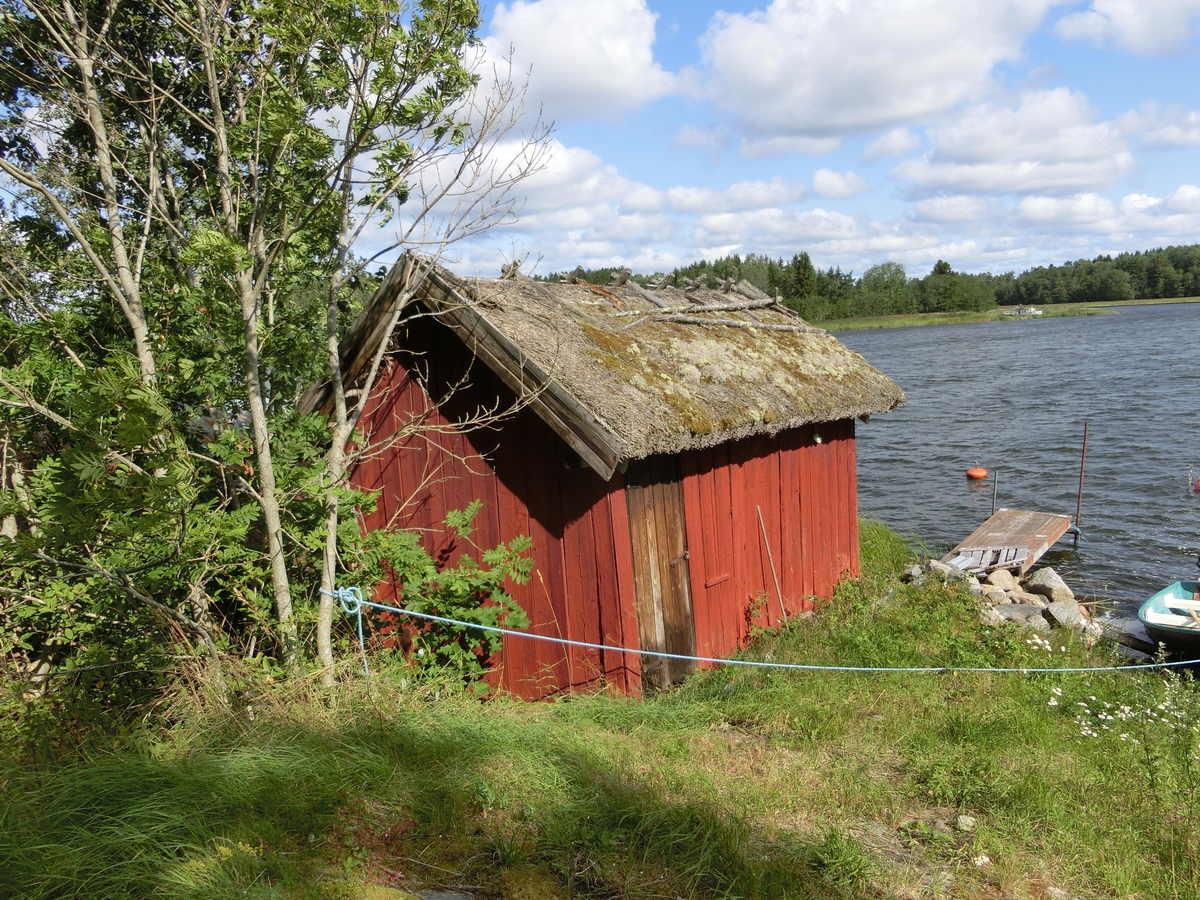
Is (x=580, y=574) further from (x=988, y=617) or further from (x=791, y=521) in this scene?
(x=988, y=617)

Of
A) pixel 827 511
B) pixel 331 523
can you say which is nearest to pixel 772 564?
pixel 827 511

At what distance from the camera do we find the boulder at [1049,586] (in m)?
12.0

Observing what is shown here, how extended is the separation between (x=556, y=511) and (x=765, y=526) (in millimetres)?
2688

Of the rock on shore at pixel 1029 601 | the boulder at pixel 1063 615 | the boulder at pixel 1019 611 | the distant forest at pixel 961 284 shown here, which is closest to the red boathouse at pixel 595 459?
the rock on shore at pixel 1029 601

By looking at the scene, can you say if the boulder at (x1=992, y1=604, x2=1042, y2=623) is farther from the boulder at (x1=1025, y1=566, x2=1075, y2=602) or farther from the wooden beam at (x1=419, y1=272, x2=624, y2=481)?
the wooden beam at (x1=419, y1=272, x2=624, y2=481)

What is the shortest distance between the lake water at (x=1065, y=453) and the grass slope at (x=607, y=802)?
379 inches

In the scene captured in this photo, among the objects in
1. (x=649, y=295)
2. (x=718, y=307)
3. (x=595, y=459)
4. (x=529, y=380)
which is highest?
(x=649, y=295)

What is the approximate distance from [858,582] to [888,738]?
450 centimetres

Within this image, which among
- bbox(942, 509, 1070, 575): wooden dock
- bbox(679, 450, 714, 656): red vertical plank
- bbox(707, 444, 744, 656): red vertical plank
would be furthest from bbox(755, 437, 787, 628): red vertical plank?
bbox(942, 509, 1070, 575): wooden dock

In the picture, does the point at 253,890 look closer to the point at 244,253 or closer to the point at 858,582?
the point at 244,253

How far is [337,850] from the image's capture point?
326cm

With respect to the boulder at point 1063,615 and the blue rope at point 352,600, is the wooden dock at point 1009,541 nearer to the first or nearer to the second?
the boulder at point 1063,615

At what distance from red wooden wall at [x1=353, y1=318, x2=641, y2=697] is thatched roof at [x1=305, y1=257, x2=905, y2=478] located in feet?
1.44

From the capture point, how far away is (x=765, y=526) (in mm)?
7750
